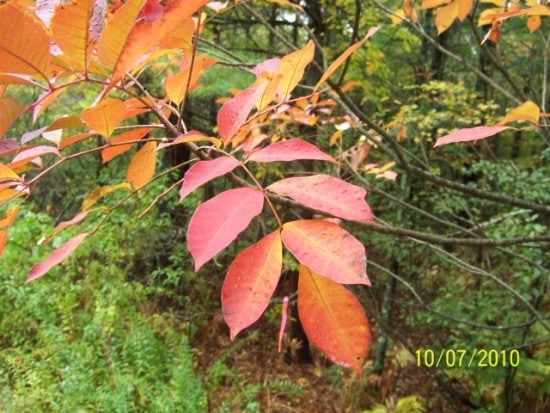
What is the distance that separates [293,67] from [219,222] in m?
0.29

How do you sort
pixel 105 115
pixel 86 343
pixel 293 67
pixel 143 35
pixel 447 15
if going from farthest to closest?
1. pixel 86 343
2. pixel 447 15
3. pixel 293 67
4. pixel 105 115
5. pixel 143 35

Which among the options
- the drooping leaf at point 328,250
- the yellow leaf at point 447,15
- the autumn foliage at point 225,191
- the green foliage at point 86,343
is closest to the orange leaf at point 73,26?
the autumn foliage at point 225,191

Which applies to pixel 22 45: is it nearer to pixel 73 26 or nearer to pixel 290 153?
pixel 73 26

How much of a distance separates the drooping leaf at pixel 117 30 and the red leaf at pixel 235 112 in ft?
0.45

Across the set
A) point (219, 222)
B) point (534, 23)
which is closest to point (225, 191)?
point (219, 222)

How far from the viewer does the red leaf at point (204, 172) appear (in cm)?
37

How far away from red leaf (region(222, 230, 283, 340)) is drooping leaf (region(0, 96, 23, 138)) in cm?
26

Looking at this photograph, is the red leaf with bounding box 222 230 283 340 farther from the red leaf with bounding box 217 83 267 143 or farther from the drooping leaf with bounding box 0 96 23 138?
the drooping leaf with bounding box 0 96 23 138

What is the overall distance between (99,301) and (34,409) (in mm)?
1005

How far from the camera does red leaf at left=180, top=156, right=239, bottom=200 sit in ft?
1.21

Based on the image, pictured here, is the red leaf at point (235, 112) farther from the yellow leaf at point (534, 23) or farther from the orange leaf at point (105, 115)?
the yellow leaf at point (534, 23)

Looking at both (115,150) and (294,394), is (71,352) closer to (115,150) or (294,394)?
(294,394)

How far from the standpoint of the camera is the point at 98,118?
41cm

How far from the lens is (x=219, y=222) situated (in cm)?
34
